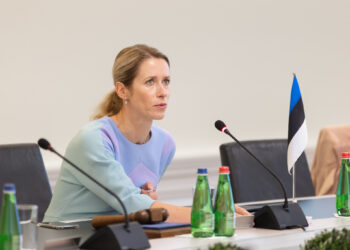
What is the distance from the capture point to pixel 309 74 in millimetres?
5270

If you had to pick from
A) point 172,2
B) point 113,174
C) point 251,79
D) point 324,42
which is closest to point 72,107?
point 172,2

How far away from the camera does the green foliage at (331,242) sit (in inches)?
71.7

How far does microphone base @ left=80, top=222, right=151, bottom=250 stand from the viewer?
183cm

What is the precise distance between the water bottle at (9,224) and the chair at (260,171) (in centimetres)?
154

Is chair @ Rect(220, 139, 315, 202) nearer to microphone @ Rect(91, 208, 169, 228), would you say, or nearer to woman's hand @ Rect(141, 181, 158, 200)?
woman's hand @ Rect(141, 181, 158, 200)

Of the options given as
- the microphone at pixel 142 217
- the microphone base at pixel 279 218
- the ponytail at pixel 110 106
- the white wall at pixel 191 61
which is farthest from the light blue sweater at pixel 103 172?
the white wall at pixel 191 61

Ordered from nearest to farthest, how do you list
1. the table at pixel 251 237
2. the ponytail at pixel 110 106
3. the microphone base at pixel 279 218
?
1. the table at pixel 251 237
2. the microphone base at pixel 279 218
3. the ponytail at pixel 110 106

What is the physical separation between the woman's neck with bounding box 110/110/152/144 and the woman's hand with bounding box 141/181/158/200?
0.19m

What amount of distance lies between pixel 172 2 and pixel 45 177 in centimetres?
213

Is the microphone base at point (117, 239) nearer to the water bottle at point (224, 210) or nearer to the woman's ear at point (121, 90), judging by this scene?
the water bottle at point (224, 210)

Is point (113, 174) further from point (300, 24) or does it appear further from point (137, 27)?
point (300, 24)

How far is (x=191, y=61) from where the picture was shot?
15.5ft

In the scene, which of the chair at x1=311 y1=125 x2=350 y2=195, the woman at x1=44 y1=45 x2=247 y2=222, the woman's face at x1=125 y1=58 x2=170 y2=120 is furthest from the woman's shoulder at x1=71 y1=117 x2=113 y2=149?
the chair at x1=311 y1=125 x2=350 y2=195

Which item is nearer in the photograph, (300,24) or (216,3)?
(216,3)
